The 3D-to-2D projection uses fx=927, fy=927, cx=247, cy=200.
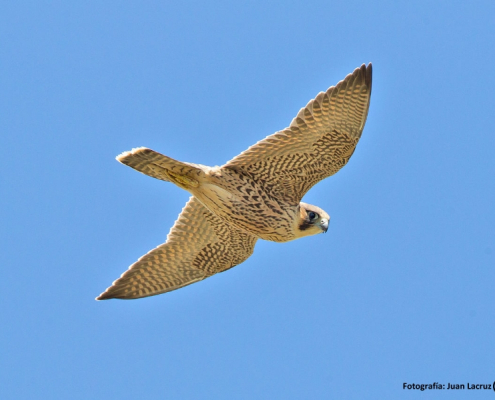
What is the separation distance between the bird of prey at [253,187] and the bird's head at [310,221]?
0.01 metres

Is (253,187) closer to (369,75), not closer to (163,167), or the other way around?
(163,167)

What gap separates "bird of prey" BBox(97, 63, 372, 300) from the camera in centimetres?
1166

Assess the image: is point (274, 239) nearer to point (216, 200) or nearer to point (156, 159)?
point (216, 200)

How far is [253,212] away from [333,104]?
193 cm

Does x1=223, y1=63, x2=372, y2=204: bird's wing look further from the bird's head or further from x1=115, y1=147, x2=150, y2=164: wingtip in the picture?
x1=115, y1=147, x2=150, y2=164: wingtip

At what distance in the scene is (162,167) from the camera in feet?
39.1

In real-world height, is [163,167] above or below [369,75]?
below

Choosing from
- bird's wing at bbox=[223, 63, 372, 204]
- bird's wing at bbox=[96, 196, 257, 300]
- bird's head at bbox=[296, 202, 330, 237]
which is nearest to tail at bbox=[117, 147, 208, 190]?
bird's wing at bbox=[223, 63, 372, 204]

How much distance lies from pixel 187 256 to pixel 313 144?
3151mm

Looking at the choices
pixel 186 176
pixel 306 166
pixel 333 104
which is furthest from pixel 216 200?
pixel 333 104

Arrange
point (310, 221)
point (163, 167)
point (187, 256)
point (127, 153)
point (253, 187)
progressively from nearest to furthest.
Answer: point (127, 153)
point (163, 167)
point (253, 187)
point (310, 221)
point (187, 256)

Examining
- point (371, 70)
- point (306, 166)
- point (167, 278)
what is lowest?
point (167, 278)

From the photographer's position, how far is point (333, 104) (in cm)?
1162

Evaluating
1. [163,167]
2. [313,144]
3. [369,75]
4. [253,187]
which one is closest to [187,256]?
[253,187]
